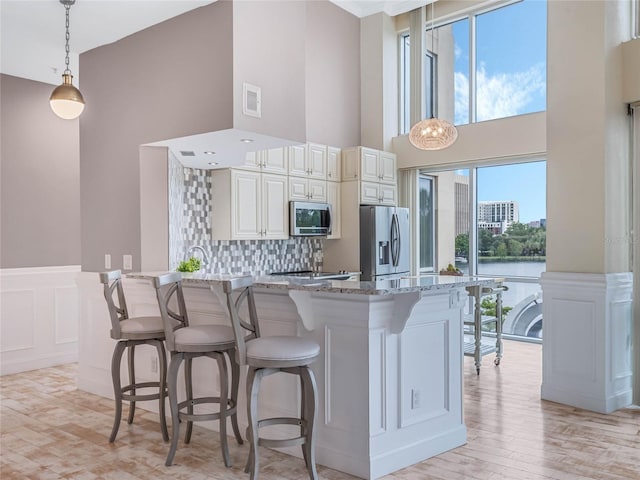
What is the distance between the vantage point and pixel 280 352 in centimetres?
269

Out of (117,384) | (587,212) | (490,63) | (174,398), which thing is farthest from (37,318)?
(490,63)

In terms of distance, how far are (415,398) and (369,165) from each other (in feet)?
11.9

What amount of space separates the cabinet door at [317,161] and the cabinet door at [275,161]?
41 cm

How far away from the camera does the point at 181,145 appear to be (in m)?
3.99

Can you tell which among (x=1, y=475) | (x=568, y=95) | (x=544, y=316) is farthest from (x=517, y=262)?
(x=1, y=475)

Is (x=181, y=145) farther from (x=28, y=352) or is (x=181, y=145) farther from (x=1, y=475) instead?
(x=28, y=352)

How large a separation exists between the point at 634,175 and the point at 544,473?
252 centimetres

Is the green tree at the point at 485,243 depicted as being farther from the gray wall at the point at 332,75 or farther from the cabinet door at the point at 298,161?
the cabinet door at the point at 298,161

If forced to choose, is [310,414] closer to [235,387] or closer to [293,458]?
[293,458]

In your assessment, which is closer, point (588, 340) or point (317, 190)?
point (588, 340)

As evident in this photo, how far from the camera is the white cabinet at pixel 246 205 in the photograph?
194 inches

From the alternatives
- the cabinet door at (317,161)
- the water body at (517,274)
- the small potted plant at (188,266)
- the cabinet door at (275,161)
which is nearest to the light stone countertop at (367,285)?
the small potted plant at (188,266)

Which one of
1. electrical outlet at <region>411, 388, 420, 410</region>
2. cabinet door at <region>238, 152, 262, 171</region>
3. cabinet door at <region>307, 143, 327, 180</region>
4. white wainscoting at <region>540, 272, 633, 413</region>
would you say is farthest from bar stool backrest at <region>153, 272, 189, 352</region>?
white wainscoting at <region>540, 272, 633, 413</region>

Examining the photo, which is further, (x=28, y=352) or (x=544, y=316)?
(x=28, y=352)
